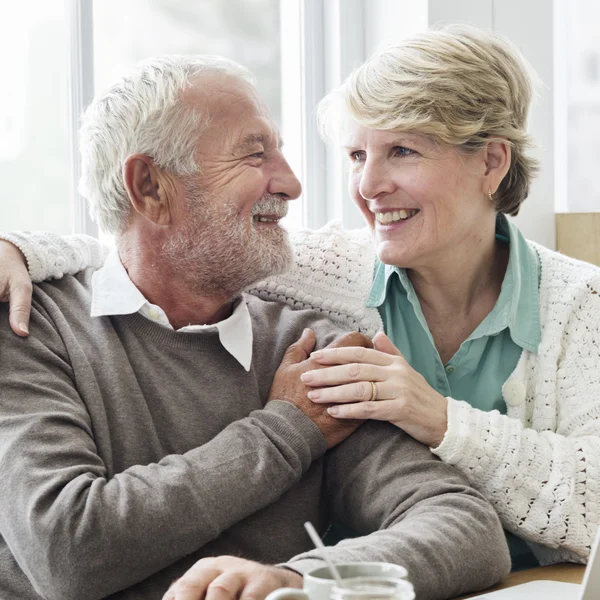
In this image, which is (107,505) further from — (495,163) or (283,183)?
(495,163)

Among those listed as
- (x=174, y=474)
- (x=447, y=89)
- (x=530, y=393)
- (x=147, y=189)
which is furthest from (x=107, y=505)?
(x=447, y=89)

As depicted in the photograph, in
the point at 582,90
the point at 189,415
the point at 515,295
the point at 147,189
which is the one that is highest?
the point at 582,90

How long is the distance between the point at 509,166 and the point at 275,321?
2.03ft

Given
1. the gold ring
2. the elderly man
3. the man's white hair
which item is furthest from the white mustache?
the gold ring

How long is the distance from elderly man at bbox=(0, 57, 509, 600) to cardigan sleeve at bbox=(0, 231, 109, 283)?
25 mm

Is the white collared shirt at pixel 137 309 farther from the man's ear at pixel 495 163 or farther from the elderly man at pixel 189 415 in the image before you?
the man's ear at pixel 495 163

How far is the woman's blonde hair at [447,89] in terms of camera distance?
188cm

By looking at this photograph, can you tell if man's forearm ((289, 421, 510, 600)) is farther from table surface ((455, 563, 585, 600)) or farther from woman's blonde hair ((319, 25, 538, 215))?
woman's blonde hair ((319, 25, 538, 215))

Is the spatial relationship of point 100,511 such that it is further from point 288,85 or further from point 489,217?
point 288,85

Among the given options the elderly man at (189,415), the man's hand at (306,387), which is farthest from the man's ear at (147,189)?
the man's hand at (306,387)

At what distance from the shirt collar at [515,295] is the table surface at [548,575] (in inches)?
17.5

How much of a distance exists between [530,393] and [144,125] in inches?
35.8

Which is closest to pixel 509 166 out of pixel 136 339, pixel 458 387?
pixel 458 387

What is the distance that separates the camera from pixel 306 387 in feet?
5.38
